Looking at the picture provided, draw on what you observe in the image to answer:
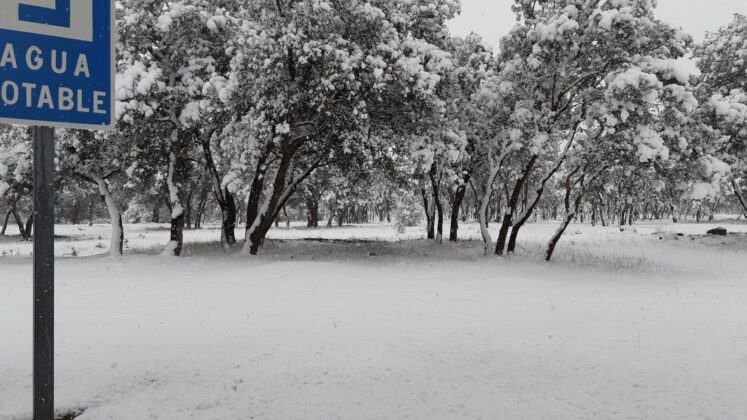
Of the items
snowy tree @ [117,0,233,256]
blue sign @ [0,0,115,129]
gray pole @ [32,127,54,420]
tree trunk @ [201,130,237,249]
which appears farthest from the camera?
tree trunk @ [201,130,237,249]

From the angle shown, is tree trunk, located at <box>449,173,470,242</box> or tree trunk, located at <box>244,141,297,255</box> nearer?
tree trunk, located at <box>244,141,297,255</box>

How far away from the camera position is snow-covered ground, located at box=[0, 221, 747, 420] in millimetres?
4309

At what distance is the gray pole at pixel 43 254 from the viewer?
3184 millimetres

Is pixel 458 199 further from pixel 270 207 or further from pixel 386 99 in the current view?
pixel 270 207

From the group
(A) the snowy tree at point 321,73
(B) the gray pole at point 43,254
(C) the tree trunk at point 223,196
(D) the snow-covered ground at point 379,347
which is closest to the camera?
(B) the gray pole at point 43,254

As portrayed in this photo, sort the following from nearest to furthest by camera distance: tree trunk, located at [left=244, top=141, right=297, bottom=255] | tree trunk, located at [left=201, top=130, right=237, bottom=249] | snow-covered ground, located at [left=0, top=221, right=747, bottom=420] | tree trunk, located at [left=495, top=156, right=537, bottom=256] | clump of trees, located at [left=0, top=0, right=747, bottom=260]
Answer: snow-covered ground, located at [left=0, top=221, right=747, bottom=420] → clump of trees, located at [left=0, top=0, right=747, bottom=260] → tree trunk, located at [left=244, top=141, right=297, bottom=255] → tree trunk, located at [left=495, top=156, right=537, bottom=256] → tree trunk, located at [left=201, top=130, right=237, bottom=249]

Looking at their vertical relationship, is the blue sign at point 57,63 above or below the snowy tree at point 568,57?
below

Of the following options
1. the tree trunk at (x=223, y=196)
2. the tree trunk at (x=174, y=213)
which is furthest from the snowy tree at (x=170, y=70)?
the tree trunk at (x=223, y=196)

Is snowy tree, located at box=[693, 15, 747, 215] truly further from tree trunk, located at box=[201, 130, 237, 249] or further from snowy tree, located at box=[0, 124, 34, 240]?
snowy tree, located at box=[0, 124, 34, 240]

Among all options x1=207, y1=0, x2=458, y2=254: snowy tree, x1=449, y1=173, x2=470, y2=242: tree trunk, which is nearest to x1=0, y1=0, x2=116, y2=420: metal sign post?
x1=207, y1=0, x2=458, y2=254: snowy tree

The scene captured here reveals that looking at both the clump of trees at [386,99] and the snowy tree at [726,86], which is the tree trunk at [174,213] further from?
the snowy tree at [726,86]

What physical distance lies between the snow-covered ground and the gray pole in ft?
2.61

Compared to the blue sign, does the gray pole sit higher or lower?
lower

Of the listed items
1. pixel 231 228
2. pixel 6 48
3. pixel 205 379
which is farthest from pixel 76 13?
pixel 231 228
